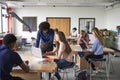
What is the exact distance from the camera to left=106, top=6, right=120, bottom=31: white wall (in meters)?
11.7

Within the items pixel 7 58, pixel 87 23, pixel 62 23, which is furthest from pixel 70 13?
pixel 7 58

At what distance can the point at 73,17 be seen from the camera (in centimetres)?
1455

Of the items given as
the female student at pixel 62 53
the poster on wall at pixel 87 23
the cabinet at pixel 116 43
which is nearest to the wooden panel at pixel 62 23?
the poster on wall at pixel 87 23

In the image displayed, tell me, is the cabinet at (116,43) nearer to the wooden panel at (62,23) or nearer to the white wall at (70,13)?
the white wall at (70,13)

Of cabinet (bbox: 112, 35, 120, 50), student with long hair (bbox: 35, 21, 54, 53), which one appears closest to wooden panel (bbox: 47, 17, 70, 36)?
cabinet (bbox: 112, 35, 120, 50)

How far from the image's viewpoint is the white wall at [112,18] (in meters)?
11.7

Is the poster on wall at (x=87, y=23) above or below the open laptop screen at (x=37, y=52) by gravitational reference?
above

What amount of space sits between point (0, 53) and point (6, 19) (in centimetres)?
1202

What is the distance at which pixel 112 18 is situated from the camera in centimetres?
1272

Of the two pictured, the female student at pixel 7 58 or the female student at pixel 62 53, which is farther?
the female student at pixel 62 53

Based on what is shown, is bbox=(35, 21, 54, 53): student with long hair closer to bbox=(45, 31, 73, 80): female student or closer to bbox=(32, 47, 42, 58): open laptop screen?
bbox=(45, 31, 73, 80): female student

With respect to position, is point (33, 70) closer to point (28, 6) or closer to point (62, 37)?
point (62, 37)

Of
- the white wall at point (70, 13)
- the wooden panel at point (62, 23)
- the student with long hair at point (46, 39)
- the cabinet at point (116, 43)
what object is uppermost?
the white wall at point (70, 13)

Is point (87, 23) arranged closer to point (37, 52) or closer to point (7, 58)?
point (37, 52)
